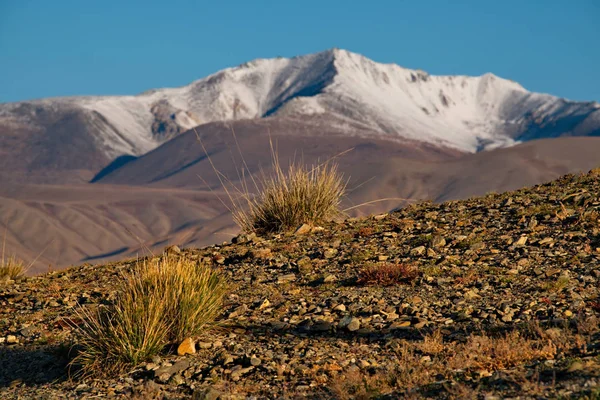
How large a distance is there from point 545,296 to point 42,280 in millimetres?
A: 7348

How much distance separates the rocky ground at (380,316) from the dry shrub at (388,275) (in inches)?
0.7

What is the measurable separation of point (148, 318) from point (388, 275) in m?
2.88

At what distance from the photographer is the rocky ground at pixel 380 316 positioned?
653 cm

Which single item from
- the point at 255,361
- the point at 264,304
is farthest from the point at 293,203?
the point at 255,361

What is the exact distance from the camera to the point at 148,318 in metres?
7.65

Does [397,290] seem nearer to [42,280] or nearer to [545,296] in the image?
[545,296]

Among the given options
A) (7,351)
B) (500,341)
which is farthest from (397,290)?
(7,351)

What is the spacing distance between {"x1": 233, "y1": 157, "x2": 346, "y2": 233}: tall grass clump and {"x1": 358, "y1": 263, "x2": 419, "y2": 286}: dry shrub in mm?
3551

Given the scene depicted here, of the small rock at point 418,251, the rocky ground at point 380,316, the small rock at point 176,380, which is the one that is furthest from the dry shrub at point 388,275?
the small rock at point 176,380

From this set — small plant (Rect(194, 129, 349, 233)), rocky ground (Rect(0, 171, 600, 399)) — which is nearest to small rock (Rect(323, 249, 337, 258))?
rocky ground (Rect(0, 171, 600, 399))

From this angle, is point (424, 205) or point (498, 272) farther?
point (424, 205)

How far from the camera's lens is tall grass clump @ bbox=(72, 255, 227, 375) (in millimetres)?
7578

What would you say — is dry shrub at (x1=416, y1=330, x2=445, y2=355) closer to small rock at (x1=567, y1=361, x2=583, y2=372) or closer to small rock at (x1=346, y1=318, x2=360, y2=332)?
small rock at (x1=346, y1=318, x2=360, y2=332)

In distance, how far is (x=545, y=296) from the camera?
8133mm
